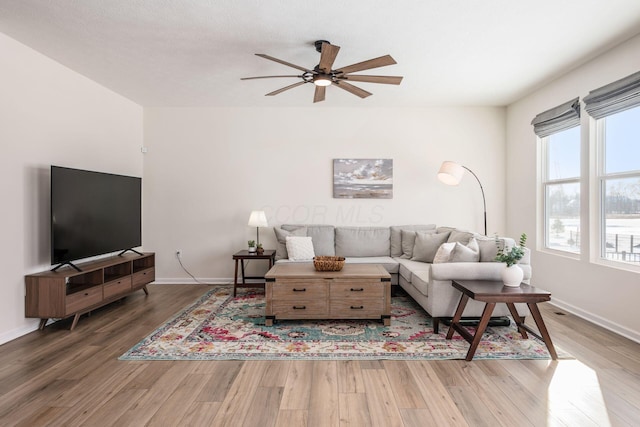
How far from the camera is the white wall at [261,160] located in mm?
5129

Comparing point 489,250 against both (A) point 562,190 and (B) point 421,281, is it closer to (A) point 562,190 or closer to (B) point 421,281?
(B) point 421,281

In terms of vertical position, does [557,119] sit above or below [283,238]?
above

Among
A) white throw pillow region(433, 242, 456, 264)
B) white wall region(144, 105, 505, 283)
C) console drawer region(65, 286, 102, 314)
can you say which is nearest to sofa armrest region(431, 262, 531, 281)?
white throw pillow region(433, 242, 456, 264)

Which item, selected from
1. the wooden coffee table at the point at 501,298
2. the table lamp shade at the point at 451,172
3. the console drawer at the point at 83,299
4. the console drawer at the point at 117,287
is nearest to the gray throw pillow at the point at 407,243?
the table lamp shade at the point at 451,172

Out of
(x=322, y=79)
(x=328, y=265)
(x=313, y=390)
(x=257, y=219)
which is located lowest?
(x=313, y=390)

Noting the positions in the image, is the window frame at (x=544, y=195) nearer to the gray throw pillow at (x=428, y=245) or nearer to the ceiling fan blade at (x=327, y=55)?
the gray throw pillow at (x=428, y=245)

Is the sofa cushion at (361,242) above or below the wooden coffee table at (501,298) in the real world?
above

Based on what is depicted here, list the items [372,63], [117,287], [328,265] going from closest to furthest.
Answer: [372,63] → [328,265] → [117,287]

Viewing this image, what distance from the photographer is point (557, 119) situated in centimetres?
392

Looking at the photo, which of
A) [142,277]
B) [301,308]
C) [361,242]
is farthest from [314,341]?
[142,277]

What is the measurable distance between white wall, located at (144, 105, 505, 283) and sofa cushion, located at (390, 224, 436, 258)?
174 mm

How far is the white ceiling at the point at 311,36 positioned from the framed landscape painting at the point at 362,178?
1223mm

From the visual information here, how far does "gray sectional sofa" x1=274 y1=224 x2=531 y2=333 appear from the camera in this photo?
3.11 meters

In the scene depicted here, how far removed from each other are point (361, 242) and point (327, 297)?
1.73 meters
